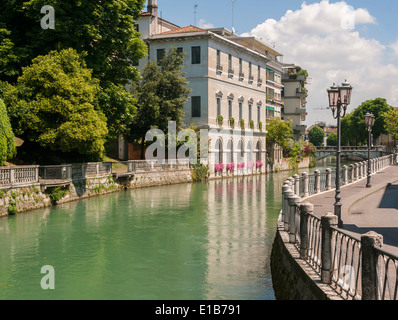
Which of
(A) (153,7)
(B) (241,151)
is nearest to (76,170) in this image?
(A) (153,7)

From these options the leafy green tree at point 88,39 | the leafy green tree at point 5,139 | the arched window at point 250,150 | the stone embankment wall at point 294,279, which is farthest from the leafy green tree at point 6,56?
A: the arched window at point 250,150

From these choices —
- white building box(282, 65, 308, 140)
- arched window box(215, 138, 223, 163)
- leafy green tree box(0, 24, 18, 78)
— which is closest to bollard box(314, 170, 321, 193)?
leafy green tree box(0, 24, 18, 78)

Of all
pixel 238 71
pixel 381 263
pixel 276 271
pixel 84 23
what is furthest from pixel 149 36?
pixel 381 263

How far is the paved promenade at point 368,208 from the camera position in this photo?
520 inches

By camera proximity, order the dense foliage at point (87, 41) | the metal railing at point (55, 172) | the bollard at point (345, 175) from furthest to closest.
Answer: the bollard at point (345, 175), the dense foliage at point (87, 41), the metal railing at point (55, 172)

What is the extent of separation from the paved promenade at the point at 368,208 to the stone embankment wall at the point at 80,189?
1250 cm

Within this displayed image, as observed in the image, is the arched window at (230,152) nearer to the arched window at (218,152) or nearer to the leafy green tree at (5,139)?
the arched window at (218,152)

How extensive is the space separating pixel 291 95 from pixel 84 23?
5873cm

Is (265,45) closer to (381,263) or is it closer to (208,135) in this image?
(208,135)

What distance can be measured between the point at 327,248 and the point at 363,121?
3862 inches

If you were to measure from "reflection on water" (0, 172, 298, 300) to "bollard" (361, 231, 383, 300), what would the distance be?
4.48m

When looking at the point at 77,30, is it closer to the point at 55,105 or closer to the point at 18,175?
the point at 55,105

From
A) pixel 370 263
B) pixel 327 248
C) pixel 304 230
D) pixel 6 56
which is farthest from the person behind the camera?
pixel 6 56

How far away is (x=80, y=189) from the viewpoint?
90.6ft
